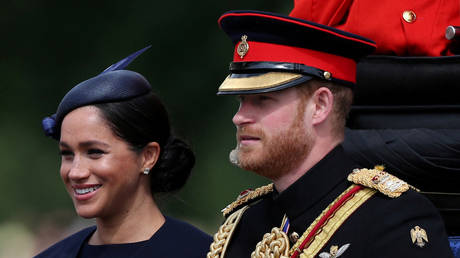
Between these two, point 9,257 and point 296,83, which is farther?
point 9,257

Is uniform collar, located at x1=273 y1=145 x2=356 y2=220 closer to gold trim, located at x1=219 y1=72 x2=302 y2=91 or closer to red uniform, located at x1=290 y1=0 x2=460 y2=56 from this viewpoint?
gold trim, located at x1=219 y1=72 x2=302 y2=91

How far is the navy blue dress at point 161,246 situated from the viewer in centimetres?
330

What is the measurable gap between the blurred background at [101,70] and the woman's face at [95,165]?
3164 mm

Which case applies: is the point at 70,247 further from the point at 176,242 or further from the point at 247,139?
the point at 247,139

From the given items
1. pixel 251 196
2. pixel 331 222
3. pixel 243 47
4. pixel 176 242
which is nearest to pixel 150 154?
pixel 176 242

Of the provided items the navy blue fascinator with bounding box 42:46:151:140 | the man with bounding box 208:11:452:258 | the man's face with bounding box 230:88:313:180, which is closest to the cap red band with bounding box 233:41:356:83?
the man with bounding box 208:11:452:258

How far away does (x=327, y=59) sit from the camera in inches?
113

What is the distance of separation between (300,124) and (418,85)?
19.2 inches

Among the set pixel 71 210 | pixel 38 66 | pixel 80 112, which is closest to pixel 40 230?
pixel 71 210

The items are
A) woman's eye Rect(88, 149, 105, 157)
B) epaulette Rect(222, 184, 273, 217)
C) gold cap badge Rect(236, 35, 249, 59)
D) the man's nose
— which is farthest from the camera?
woman's eye Rect(88, 149, 105, 157)

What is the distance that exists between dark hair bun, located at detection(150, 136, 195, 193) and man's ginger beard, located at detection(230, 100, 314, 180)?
2.43ft

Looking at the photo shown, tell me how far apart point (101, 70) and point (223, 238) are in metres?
3.74

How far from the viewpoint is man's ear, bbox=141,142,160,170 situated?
11.2ft

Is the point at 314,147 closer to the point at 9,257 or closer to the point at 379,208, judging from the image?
the point at 379,208
